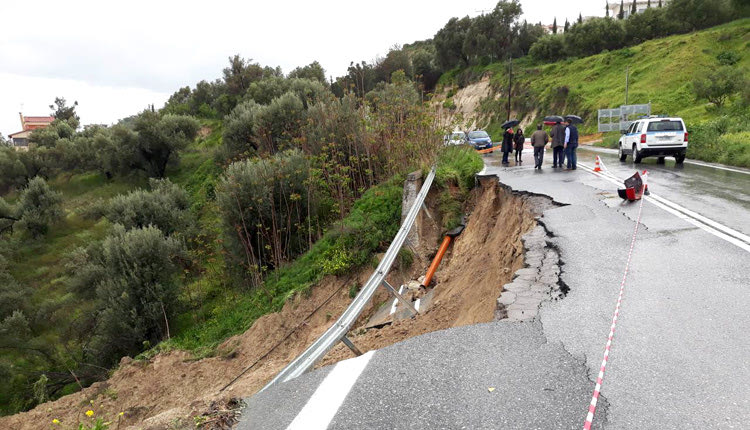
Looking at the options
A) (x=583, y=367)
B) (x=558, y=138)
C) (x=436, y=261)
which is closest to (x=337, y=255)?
(x=436, y=261)

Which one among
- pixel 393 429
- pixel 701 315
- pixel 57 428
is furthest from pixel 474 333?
pixel 57 428

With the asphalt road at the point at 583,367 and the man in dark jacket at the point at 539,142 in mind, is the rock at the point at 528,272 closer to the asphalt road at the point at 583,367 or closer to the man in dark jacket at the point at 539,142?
the asphalt road at the point at 583,367

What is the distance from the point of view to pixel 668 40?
4575cm

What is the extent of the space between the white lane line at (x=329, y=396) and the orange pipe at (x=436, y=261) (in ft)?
22.2

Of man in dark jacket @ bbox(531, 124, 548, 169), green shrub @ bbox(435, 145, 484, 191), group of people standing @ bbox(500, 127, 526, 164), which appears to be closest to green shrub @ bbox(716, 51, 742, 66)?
group of people standing @ bbox(500, 127, 526, 164)

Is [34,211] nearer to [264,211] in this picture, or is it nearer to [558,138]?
[264,211]

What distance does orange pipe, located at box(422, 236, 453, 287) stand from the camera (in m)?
10.6

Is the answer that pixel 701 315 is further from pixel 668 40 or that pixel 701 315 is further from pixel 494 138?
pixel 668 40

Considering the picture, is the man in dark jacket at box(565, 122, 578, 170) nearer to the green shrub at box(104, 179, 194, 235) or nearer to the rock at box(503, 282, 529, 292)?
the rock at box(503, 282, 529, 292)

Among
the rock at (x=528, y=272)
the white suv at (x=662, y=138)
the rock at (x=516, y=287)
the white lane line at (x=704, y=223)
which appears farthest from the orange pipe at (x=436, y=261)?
the white suv at (x=662, y=138)

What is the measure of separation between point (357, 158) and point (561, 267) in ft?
31.8

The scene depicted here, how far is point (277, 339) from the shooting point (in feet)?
36.5

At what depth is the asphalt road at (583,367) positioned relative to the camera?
9.58 feet

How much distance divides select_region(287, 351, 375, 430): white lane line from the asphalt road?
0.02m
